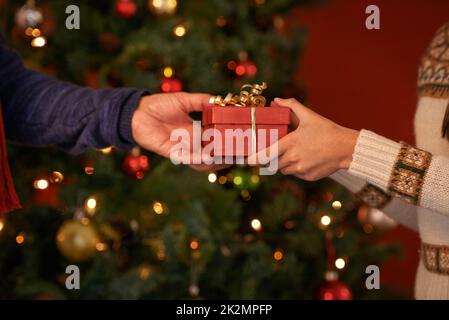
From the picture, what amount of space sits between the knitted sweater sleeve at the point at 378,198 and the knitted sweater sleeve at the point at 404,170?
21 cm

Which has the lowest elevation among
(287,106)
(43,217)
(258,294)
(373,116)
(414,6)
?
(258,294)

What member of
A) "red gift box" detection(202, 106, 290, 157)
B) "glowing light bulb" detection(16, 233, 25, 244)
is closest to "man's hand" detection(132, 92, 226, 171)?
"red gift box" detection(202, 106, 290, 157)

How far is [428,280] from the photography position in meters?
1.02

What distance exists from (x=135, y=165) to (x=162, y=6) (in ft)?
1.45

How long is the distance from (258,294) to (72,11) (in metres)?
0.91

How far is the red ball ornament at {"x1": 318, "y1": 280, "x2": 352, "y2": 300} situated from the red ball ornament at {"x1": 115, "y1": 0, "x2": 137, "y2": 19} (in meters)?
0.92

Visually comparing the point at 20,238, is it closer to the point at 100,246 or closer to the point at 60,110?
the point at 100,246

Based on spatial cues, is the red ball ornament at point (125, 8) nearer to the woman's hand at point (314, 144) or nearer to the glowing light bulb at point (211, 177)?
the glowing light bulb at point (211, 177)

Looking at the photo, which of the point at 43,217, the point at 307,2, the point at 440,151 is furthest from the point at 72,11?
the point at 440,151

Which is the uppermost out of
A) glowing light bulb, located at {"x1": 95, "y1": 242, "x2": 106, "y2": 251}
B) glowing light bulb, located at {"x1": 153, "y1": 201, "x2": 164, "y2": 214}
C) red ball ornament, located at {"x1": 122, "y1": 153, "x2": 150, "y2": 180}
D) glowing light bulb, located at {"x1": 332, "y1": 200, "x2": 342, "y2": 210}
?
red ball ornament, located at {"x1": 122, "y1": 153, "x2": 150, "y2": 180}

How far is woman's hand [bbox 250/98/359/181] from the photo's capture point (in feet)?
2.89

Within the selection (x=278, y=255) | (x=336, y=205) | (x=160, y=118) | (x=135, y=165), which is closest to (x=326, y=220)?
(x=336, y=205)

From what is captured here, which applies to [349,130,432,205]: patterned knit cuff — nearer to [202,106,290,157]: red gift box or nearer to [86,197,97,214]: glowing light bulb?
[202,106,290,157]: red gift box

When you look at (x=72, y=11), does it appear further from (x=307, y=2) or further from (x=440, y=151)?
(x=440, y=151)
